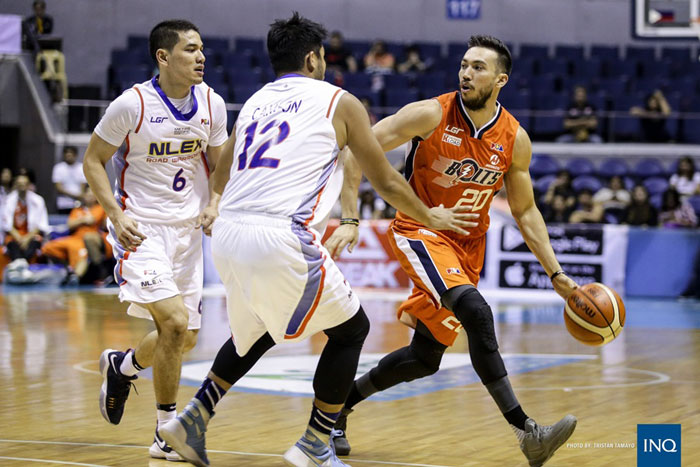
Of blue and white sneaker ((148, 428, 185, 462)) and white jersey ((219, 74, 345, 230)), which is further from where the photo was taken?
blue and white sneaker ((148, 428, 185, 462))

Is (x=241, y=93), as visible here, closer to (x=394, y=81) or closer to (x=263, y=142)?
(x=394, y=81)

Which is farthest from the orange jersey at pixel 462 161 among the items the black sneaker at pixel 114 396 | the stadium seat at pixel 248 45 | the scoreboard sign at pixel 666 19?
the stadium seat at pixel 248 45

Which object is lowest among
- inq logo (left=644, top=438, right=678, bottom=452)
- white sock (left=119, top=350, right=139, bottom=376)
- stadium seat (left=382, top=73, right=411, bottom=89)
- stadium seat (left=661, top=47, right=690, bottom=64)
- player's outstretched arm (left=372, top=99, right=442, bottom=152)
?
inq logo (left=644, top=438, right=678, bottom=452)

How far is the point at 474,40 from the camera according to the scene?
5453 millimetres

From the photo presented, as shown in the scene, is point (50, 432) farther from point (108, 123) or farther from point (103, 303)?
point (103, 303)

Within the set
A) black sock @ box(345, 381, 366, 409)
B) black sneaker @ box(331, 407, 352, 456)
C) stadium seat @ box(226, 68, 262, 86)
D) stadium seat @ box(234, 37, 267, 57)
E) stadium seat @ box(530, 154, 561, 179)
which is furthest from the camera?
stadium seat @ box(234, 37, 267, 57)

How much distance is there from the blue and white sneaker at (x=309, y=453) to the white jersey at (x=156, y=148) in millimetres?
1517

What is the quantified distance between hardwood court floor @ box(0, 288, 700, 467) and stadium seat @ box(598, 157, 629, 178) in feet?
21.7

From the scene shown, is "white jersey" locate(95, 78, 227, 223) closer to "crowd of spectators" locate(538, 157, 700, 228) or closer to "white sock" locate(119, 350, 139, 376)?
"white sock" locate(119, 350, 139, 376)

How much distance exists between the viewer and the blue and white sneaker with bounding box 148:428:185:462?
4977 mm

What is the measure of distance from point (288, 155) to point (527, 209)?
1657mm

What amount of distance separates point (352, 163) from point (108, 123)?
1.22 metres

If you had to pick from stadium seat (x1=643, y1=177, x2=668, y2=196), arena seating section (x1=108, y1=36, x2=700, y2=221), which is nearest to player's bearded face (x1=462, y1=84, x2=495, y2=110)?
arena seating section (x1=108, y1=36, x2=700, y2=221)

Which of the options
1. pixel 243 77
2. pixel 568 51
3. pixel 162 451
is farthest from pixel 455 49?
pixel 162 451
